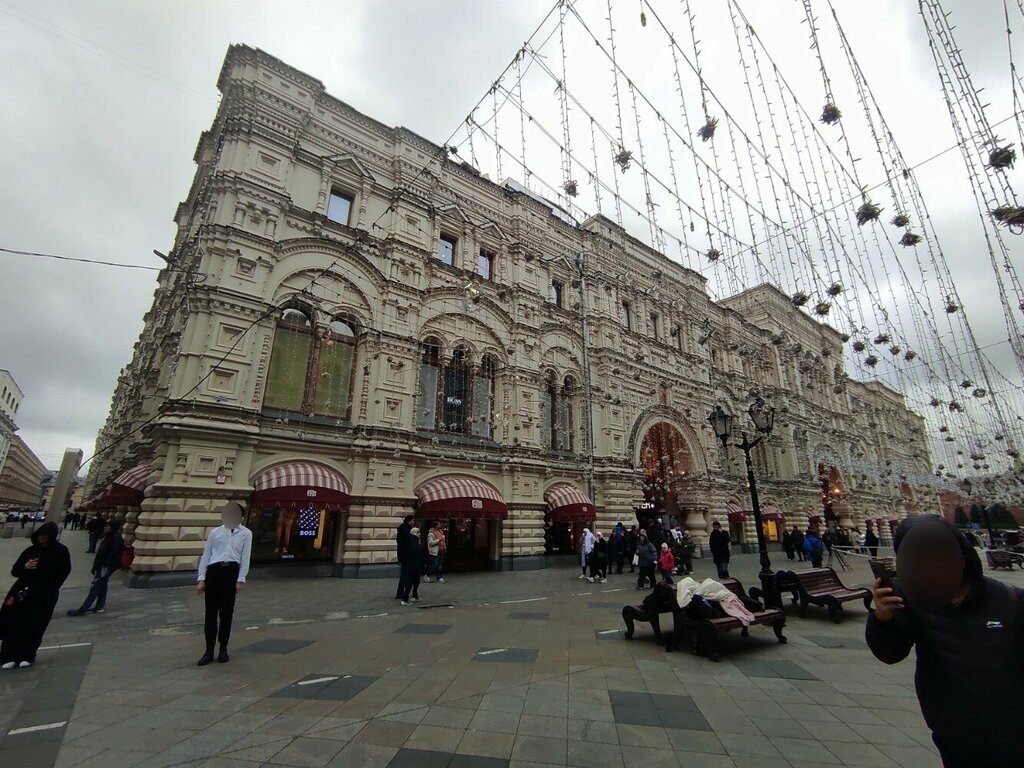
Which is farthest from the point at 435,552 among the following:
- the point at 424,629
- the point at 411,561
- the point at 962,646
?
the point at 962,646

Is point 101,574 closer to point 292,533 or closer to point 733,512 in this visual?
point 292,533

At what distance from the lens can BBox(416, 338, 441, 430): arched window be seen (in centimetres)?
1734

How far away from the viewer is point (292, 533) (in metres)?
14.6

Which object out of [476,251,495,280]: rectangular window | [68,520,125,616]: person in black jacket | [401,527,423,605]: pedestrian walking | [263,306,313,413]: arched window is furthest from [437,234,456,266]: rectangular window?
[68,520,125,616]: person in black jacket

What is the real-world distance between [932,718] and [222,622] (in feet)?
24.7

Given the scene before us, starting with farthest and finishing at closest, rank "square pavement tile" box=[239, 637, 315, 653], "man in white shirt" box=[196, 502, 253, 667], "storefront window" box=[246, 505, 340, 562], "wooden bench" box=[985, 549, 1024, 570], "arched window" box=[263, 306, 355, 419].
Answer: "wooden bench" box=[985, 549, 1024, 570] < "arched window" box=[263, 306, 355, 419] < "storefront window" box=[246, 505, 340, 562] < "square pavement tile" box=[239, 637, 315, 653] < "man in white shirt" box=[196, 502, 253, 667]

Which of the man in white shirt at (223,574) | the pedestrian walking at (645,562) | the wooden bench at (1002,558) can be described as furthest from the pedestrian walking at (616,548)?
the wooden bench at (1002,558)

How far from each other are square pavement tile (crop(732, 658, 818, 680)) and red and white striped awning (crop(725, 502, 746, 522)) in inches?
885

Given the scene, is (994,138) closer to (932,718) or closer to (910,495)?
(932,718)

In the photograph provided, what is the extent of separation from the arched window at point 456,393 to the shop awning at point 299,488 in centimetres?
490

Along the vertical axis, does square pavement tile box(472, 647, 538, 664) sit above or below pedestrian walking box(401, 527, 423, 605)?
below

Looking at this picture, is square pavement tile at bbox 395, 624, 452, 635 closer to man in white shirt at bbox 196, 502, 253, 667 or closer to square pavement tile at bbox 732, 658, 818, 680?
man in white shirt at bbox 196, 502, 253, 667

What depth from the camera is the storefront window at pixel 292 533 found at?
14.0m

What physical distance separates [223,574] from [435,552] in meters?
8.39
